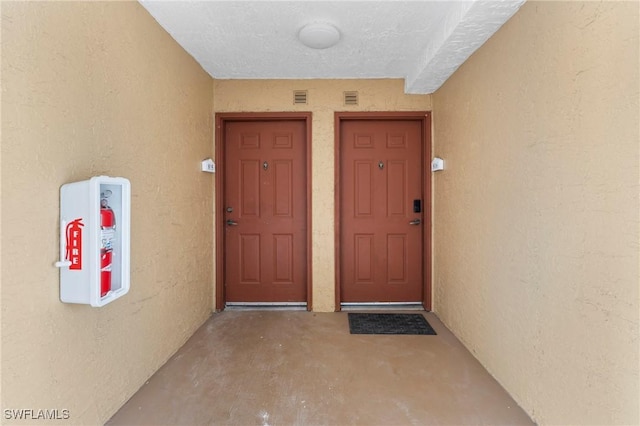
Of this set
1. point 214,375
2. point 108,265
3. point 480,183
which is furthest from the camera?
point 480,183

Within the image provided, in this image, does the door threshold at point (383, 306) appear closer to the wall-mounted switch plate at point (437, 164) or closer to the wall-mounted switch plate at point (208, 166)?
the wall-mounted switch plate at point (437, 164)

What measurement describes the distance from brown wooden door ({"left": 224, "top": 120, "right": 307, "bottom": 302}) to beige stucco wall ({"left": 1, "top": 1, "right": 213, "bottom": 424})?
2.37ft

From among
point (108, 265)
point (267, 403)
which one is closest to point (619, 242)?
point (267, 403)

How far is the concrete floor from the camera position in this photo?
1642 mm

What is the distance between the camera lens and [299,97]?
3098mm

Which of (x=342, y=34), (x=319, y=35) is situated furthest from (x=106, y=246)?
(x=342, y=34)

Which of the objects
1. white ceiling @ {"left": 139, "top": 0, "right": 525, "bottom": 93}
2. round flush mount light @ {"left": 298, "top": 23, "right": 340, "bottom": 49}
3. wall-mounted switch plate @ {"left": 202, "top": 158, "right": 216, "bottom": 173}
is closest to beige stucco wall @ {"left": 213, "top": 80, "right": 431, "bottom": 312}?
white ceiling @ {"left": 139, "top": 0, "right": 525, "bottom": 93}

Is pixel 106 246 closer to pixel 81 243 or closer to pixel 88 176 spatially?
pixel 81 243

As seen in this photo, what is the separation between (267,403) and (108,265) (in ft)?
3.66

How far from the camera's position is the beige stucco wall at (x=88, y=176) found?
1130 millimetres

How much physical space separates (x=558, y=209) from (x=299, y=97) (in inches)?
94.5

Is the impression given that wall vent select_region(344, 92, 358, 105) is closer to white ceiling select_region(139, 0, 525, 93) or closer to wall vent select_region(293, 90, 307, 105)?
white ceiling select_region(139, 0, 525, 93)

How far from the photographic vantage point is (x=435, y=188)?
10.1 feet

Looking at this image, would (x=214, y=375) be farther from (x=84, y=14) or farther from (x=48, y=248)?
(x=84, y=14)
